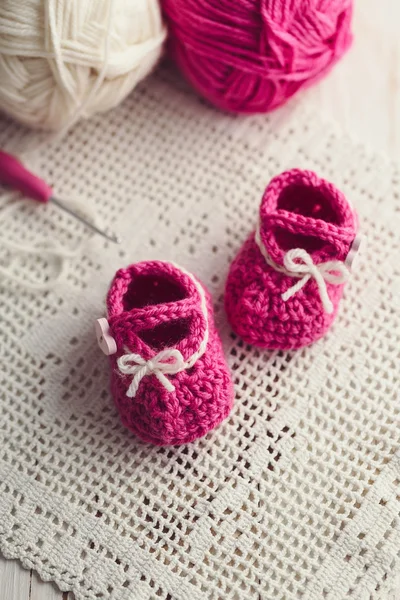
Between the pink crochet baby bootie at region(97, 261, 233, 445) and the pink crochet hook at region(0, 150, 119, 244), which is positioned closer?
the pink crochet baby bootie at region(97, 261, 233, 445)

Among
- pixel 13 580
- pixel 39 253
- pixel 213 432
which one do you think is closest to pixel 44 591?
pixel 13 580

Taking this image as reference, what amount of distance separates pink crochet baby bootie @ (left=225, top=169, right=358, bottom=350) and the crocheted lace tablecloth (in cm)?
6

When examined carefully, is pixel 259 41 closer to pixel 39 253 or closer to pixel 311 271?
pixel 311 271

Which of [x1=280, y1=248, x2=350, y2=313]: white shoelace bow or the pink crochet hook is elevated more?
[x1=280, y1=248, x2=350, y2=313]: white shoelace bow

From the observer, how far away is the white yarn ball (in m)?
0.79

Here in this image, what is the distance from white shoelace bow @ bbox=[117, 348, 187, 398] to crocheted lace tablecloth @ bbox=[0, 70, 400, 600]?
0.39 ft

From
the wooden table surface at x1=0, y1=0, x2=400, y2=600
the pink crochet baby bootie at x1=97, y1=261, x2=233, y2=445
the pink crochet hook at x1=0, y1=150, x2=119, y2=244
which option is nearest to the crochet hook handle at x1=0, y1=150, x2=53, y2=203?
the pink crochet hook at x1=0, y1=150, x2=119, y2=244

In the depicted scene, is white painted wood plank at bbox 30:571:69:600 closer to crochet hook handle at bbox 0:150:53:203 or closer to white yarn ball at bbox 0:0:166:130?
crochet hook handle at bbox 0:150:53:203

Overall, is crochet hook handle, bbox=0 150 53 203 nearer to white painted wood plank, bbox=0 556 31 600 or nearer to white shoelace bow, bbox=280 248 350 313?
white shoelace bow, bbox=280 248 350 313

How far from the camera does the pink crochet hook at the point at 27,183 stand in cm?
91

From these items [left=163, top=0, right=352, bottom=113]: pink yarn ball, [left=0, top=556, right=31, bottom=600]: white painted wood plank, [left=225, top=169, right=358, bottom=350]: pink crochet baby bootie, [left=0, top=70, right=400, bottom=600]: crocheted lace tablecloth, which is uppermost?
[left=163, top=0, right=352, bottom=113]: pink yarn ball

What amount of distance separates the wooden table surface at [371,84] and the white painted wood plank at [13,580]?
2.51 ft

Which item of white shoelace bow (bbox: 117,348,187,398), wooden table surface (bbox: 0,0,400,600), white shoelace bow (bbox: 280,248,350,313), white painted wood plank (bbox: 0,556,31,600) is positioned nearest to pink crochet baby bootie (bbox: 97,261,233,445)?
white shoelace bow (bbox: 117,348,187,398)

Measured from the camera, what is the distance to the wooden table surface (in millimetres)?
985
